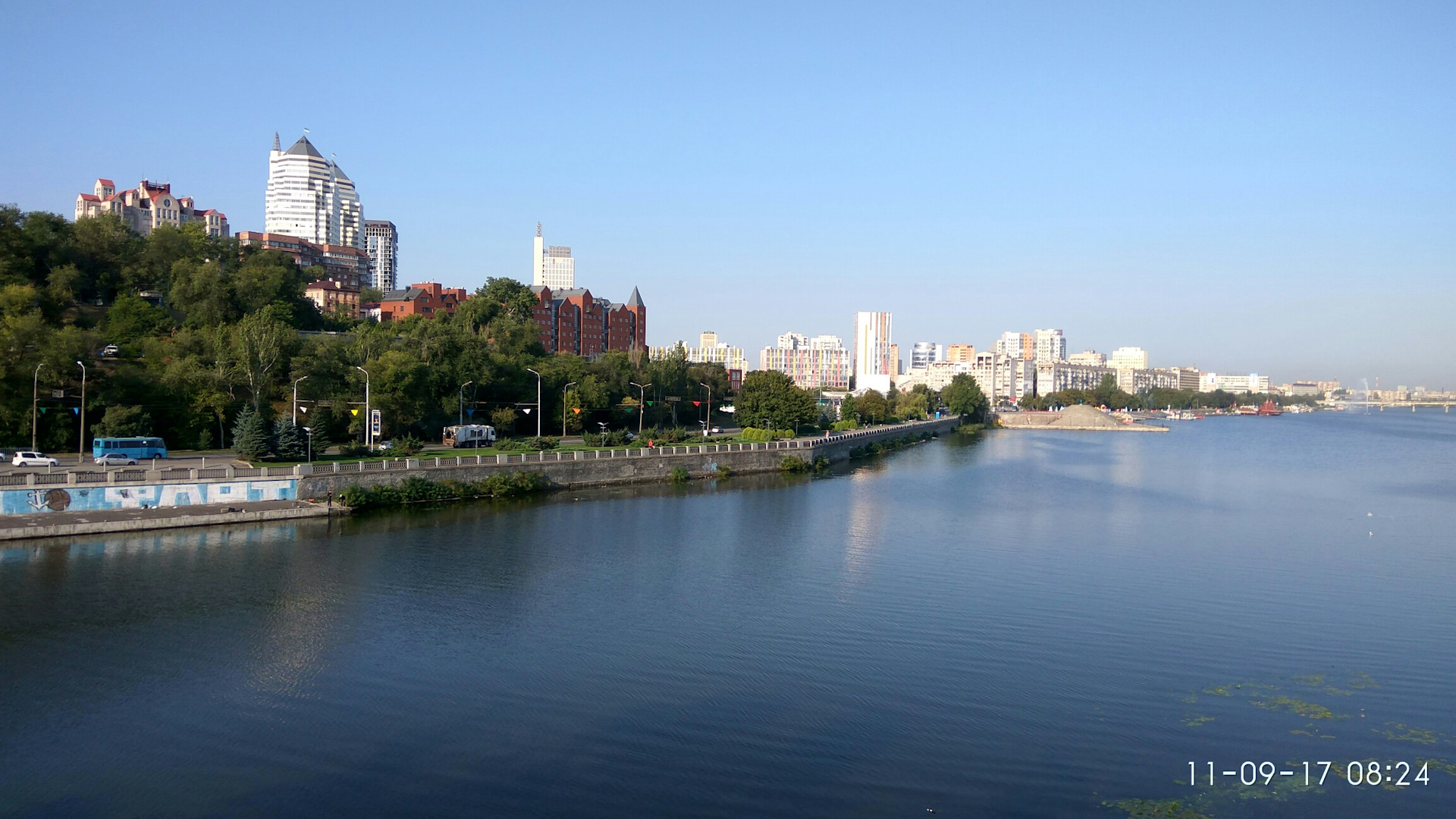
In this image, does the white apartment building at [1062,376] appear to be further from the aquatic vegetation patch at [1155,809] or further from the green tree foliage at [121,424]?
the aquatic vegetation patch at [1155,809]

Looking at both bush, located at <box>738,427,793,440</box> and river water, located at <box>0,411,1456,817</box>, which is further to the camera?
bush, located at <box>738,427,793,440</box>

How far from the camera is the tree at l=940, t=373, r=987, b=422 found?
101m

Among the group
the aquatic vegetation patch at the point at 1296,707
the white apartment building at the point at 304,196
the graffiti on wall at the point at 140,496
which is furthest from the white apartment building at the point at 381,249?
the aquatic vegetation patch at the point at 1296,707

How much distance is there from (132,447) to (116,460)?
1161 mm

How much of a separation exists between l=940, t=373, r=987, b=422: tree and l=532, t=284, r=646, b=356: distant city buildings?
3361 cm

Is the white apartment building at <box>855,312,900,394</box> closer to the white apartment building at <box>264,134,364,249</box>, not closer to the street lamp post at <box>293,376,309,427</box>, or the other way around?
the white apartment building at <box>264,134,364,249</box>

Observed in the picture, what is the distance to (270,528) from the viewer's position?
26.5 meters

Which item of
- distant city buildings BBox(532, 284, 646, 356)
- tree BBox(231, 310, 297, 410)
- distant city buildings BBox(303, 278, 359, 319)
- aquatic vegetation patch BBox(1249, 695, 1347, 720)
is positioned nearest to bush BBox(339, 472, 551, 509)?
tree BBox(231, 310, 297, 410)

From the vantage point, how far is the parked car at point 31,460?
28188 mm

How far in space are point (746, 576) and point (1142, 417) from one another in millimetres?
132261

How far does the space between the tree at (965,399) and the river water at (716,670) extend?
7101 centimetres

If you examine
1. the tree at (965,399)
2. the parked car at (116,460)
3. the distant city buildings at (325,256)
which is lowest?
the parked car at (116,460)

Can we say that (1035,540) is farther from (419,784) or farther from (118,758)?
(118,758)

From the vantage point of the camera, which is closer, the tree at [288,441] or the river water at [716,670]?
the river water at [716,670]
